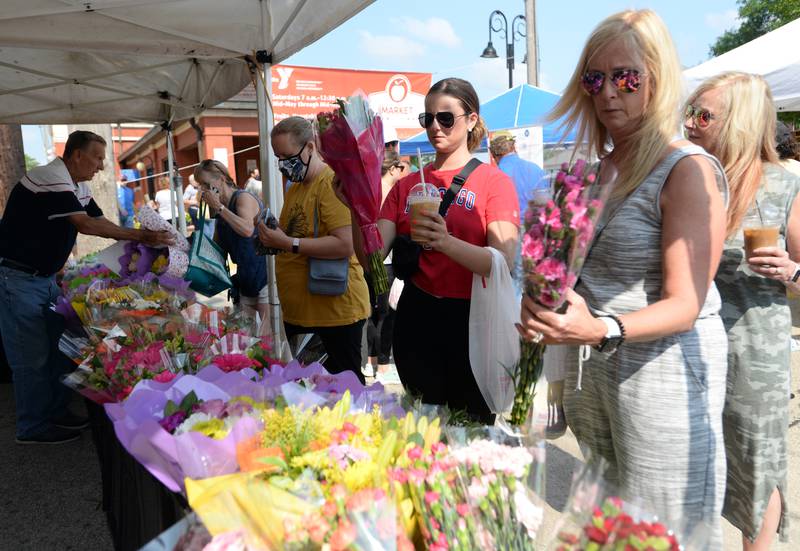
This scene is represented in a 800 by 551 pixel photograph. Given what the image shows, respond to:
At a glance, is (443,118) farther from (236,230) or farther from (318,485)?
(236,230)

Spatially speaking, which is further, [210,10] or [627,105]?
[210,10]

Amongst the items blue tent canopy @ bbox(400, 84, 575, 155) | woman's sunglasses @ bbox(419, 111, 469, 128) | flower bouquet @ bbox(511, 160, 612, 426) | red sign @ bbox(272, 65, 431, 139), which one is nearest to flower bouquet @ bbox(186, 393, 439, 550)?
flower bouquet @ bbox(511, 160, 612, 426)

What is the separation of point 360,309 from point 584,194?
213 centimetres

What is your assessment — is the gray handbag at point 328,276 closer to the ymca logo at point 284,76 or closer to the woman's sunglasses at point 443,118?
the woman's sunglasses at point 443,118

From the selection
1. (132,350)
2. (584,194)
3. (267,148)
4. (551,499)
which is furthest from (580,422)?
(267,148)

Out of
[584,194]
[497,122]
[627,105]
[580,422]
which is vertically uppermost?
[497,122]

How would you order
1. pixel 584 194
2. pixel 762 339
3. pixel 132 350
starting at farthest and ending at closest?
1. pixel 132 350
2. pixel 762 339
3. pixel 584 194

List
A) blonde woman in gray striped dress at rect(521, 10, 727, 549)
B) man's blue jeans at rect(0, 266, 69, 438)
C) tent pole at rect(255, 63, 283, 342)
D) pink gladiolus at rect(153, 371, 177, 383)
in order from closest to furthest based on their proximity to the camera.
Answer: blonde woman in gray striped dress at rect(521, 10, 727, 549) → pink gladiolus at rect(153, 371, 177, 383) → tent pole at rect(255, 63, 283, 342) → man's blue jeans at rect(0, 266, 69, 438)

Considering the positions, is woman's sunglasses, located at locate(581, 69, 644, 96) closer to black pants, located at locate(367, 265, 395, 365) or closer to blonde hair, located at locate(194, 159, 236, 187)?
blonde hair, located at locate(194, 159, 236, 187)

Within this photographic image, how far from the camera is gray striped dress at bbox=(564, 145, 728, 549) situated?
1479 mm

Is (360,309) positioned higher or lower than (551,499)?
higher

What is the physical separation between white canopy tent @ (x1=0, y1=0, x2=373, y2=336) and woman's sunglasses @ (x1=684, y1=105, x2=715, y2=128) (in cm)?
182

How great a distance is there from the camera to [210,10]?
3.53 meters

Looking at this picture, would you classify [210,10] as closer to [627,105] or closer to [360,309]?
[360,309]
